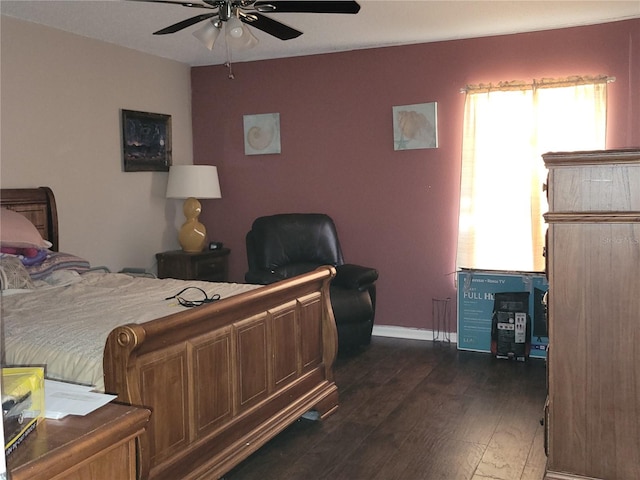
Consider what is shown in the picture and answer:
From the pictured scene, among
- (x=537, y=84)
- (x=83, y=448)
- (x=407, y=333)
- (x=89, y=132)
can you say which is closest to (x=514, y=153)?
(x=537, y=84)

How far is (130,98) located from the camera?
5.30 meters

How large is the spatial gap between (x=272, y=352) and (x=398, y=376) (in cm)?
145

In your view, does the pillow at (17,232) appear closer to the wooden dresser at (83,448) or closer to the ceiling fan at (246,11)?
the ceiling fan at (246,11)

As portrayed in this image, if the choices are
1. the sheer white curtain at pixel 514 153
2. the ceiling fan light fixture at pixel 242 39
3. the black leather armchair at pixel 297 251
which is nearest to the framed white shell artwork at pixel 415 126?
the sheer white curtain at pixel 514 153

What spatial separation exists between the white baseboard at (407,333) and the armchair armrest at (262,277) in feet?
3.52

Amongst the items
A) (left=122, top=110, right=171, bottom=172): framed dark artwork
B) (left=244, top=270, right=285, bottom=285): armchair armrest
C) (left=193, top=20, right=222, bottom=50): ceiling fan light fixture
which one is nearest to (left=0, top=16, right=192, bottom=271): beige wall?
(left=122, top=110, right=171, bottom=172): framed dark artwork

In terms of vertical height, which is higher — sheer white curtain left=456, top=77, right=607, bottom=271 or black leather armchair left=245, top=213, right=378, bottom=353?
sheer white curtain left=456, top=77, right=607, bottom=271

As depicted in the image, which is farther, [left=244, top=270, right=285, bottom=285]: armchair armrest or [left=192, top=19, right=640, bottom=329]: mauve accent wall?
[left=244, top=270, right=285, bottom=285]: armchair armrest

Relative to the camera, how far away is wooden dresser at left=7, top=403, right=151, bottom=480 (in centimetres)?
108

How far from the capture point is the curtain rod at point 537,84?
14.7 ft

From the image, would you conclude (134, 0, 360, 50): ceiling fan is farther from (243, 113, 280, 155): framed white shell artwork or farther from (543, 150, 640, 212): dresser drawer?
(243, 113, 280, 155): framed white shell artwork

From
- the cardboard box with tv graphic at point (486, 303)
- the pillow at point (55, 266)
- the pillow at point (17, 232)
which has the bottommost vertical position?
the cardboard box with tv graphic at point (486, 303)

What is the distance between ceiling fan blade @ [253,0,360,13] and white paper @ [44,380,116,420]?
1.98 meters

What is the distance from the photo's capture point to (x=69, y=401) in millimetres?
1342
